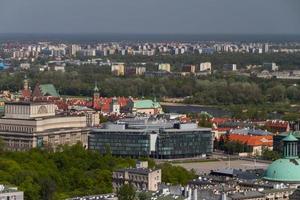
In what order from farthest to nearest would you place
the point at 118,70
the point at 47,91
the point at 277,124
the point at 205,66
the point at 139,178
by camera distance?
1. the point at 205,66
2. the point at 118,70
3. the point at 47,91
4. the point at 277,124
5. the point at 139,178

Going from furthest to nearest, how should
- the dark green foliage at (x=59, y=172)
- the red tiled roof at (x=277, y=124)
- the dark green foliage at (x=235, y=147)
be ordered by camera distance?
the red tiled roof at (x=277, y=124), the dark green foliage at (x=235, y=147), the dark green foliage at (x=59, y=172)

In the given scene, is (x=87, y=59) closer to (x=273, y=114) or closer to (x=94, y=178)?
(x=273, y=114)

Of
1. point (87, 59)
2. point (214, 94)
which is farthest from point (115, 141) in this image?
point (87, 59)

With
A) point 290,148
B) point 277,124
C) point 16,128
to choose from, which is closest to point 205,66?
point 277,124

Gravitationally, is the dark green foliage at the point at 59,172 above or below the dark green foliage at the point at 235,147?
above

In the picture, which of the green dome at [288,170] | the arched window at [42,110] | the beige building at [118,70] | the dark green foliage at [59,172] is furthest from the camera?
the beige building at [118,70]

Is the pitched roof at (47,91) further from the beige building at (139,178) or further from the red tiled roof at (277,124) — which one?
the beige building at (139,178)

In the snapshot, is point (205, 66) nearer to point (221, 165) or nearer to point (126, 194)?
point (221, 165)

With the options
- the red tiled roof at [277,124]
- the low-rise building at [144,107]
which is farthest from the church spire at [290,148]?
the low-rise building at [144,107]
